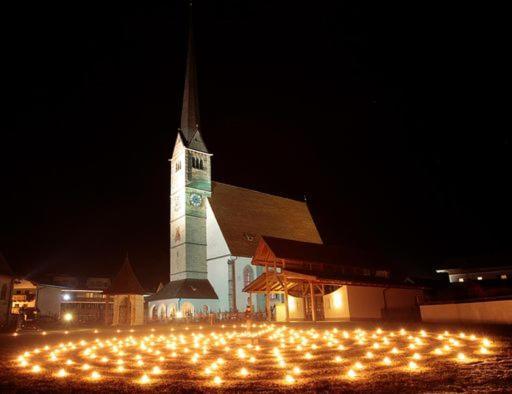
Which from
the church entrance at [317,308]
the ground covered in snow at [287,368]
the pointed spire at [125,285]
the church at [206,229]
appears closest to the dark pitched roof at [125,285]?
the pointed spire at [125,285]

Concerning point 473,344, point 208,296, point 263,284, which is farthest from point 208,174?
point 473,344

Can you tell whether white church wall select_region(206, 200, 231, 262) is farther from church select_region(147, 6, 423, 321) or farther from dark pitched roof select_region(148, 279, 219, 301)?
dark pitched roof select_region(148, 279, 219, 301)

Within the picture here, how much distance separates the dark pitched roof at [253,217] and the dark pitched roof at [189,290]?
15.0 ft

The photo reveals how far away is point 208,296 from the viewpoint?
40.5 m

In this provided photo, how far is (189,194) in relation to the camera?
149 feet

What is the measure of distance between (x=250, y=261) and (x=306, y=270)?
16.4 metres

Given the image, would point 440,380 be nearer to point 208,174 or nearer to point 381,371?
point 381,371

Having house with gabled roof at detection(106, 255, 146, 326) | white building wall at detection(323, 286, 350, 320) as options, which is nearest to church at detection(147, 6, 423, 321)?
white building wall at detection(323, 286, 350, 320)

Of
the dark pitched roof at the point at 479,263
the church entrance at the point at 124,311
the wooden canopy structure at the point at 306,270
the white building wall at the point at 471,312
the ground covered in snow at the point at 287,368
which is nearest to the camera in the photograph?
the ground covered in snow at the point at 287,368

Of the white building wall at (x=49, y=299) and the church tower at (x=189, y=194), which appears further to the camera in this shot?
the white building wall at (x=49, y=299)

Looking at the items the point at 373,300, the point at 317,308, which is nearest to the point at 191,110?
the point at 317,308

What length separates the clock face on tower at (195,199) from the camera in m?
45.3

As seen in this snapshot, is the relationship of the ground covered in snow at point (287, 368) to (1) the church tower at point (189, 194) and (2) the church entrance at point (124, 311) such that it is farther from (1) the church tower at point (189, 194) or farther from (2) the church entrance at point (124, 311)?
(1) the church tower at point (189, 194)

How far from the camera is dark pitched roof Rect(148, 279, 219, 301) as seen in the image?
3975 cm
